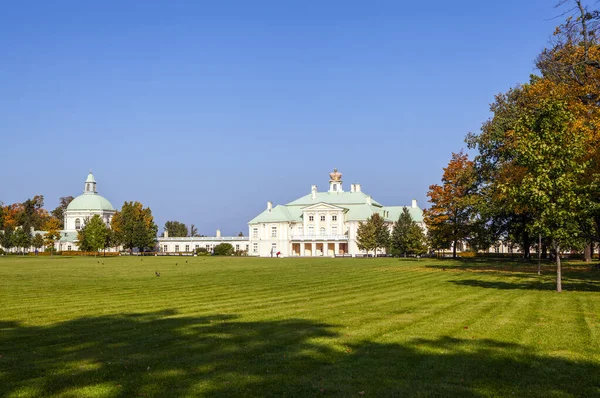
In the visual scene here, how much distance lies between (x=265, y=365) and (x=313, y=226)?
10290 cm

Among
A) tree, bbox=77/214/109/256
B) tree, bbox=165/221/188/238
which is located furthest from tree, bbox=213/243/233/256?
tree, bbox=165/221/188/238

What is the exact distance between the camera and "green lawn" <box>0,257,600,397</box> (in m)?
8.43

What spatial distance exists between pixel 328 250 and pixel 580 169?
293 feet

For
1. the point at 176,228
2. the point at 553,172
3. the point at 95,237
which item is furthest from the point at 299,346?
the point at 176,228

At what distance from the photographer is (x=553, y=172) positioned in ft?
74.5

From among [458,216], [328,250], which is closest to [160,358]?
[458,216]

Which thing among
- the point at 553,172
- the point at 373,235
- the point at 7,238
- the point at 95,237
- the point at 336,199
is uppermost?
the point at 336,199

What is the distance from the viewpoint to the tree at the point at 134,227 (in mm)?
112438

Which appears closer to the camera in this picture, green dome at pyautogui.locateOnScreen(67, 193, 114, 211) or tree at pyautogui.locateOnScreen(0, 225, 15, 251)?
tree at pyautogui.locateOnScreen(0, 225, 15, 251)

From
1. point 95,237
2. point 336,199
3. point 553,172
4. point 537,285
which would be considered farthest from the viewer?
point 336,199

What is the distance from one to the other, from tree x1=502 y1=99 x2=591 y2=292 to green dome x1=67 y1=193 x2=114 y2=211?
126619 mm

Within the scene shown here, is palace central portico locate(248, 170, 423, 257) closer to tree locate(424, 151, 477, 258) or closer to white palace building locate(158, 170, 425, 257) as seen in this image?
white palace building locate(158, 170, 425, 257)

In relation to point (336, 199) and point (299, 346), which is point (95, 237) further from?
point (299, 346)

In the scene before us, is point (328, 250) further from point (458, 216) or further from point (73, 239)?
point (73, 239)
